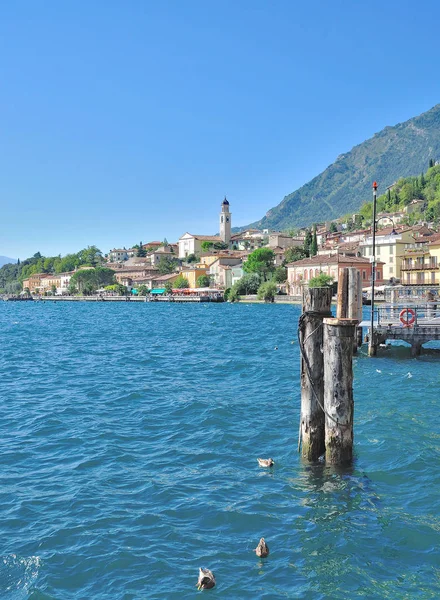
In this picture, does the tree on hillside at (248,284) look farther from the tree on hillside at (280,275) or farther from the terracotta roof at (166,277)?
the terracotta roof at (166,277)

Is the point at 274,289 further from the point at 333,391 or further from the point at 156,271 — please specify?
the point at 333,391

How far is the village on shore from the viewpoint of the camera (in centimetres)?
9281

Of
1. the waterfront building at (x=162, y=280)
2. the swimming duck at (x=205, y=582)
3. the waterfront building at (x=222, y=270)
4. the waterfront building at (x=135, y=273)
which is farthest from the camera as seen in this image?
the waterfront building at (x=135, y=273)

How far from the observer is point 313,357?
10281 millimetres

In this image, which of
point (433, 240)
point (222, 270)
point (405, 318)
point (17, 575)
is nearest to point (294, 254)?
point (222, 270)

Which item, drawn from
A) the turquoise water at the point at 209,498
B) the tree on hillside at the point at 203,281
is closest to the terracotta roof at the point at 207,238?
the tree on hillside at the point at 203,281

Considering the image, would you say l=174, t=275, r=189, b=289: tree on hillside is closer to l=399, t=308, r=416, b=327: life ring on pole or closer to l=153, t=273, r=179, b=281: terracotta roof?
l=153, t=273, r=179, b=281: terracotta roof

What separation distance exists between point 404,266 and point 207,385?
80097 millimetres

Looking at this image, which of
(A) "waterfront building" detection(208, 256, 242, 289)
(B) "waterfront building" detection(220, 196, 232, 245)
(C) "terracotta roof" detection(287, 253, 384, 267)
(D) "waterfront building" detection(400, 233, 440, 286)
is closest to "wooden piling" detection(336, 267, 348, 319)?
(D) "waterfront building" detection(400, 233, 440, 286)

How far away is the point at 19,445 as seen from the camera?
41.9 feet

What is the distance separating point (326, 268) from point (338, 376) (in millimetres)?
89336

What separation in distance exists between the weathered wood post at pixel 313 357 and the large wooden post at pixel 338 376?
394 millimetres

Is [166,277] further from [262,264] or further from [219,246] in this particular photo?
[262,264]

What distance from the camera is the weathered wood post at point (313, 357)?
10.2 m
